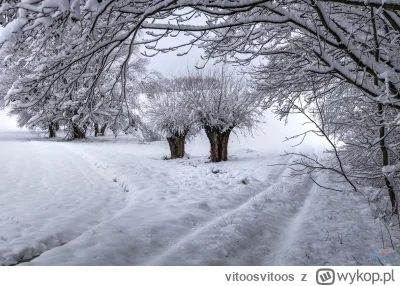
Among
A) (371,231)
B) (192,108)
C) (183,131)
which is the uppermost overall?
(192,108)

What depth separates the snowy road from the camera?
11.7 feet

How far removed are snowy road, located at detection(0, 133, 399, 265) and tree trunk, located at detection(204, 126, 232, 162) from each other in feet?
15.7

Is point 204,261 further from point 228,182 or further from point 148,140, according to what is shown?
point 148,140

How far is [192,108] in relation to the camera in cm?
1337

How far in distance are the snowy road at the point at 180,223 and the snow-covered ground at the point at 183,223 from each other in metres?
0.02

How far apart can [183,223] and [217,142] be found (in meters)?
8.95

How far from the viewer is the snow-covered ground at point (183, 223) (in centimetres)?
356

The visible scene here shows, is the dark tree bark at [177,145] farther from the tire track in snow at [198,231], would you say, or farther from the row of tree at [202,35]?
the row of tree at [202,35]
